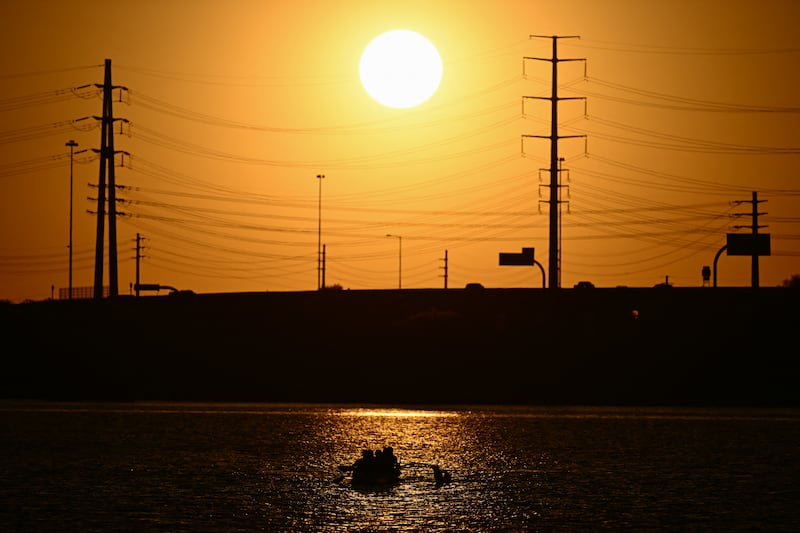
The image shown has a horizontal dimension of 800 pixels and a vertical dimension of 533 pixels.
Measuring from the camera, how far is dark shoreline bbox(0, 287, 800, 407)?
99.4 metres

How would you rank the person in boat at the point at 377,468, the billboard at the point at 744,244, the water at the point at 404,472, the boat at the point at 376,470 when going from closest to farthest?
the water at the point at 404,472
the boat at the point at 376,470
the person in boat at the point at 377,468
the billboard at the point at 744,244

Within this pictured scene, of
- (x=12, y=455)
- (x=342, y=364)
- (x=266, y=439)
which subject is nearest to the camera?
(x=12, y=455)

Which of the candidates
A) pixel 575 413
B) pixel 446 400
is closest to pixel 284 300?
pixel 446 400

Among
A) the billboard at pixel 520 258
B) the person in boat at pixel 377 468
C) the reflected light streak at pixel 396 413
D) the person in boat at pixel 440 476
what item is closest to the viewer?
the person in boat at pixel 440 476

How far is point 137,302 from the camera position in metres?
108

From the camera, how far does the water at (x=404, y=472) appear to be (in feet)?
119

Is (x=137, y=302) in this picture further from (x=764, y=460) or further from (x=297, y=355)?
(x=764, y=460)

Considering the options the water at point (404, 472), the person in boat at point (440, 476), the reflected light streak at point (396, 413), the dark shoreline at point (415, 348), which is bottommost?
the reflected light streak at point (396, 413)

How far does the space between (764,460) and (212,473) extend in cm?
2122

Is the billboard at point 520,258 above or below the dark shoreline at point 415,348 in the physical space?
above

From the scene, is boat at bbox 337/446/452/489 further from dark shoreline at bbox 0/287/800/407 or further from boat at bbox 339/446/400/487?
dark shoreline at bbox 0/287/800/407

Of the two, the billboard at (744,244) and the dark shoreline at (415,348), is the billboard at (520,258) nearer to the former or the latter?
the billboard at (744,244)

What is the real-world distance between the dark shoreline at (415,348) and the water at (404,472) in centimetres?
2104

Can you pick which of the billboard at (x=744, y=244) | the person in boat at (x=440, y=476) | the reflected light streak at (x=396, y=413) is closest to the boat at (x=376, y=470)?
the person in boat at (x=440, y=476)
